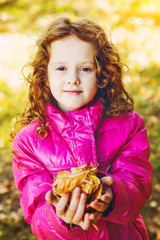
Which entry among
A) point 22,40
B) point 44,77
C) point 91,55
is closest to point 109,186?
point 91,55

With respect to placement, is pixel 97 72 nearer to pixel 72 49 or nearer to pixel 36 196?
pixel 72 49

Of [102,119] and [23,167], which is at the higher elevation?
[102,119]

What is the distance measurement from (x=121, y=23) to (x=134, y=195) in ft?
16.5

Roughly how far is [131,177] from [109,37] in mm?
1145

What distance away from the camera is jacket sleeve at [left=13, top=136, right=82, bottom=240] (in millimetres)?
1366

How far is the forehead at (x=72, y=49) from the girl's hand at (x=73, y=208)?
820 mm

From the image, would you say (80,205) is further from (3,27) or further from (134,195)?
(3,27)

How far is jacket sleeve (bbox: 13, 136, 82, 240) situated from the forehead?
2.01ft

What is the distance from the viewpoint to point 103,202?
129 cm

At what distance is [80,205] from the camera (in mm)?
1227

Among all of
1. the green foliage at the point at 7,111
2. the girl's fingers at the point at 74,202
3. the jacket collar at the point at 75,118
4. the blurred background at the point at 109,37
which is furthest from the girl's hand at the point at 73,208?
the green foliage at the point at 7,111

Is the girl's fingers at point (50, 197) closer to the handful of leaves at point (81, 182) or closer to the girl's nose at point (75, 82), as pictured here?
the handful of leaves at point (81, 182)

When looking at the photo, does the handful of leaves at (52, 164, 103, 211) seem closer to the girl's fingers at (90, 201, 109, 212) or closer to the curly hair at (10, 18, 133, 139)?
the girl's fingers at (90, 201, 109, 212)

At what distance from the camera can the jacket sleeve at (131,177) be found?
4.62ft
